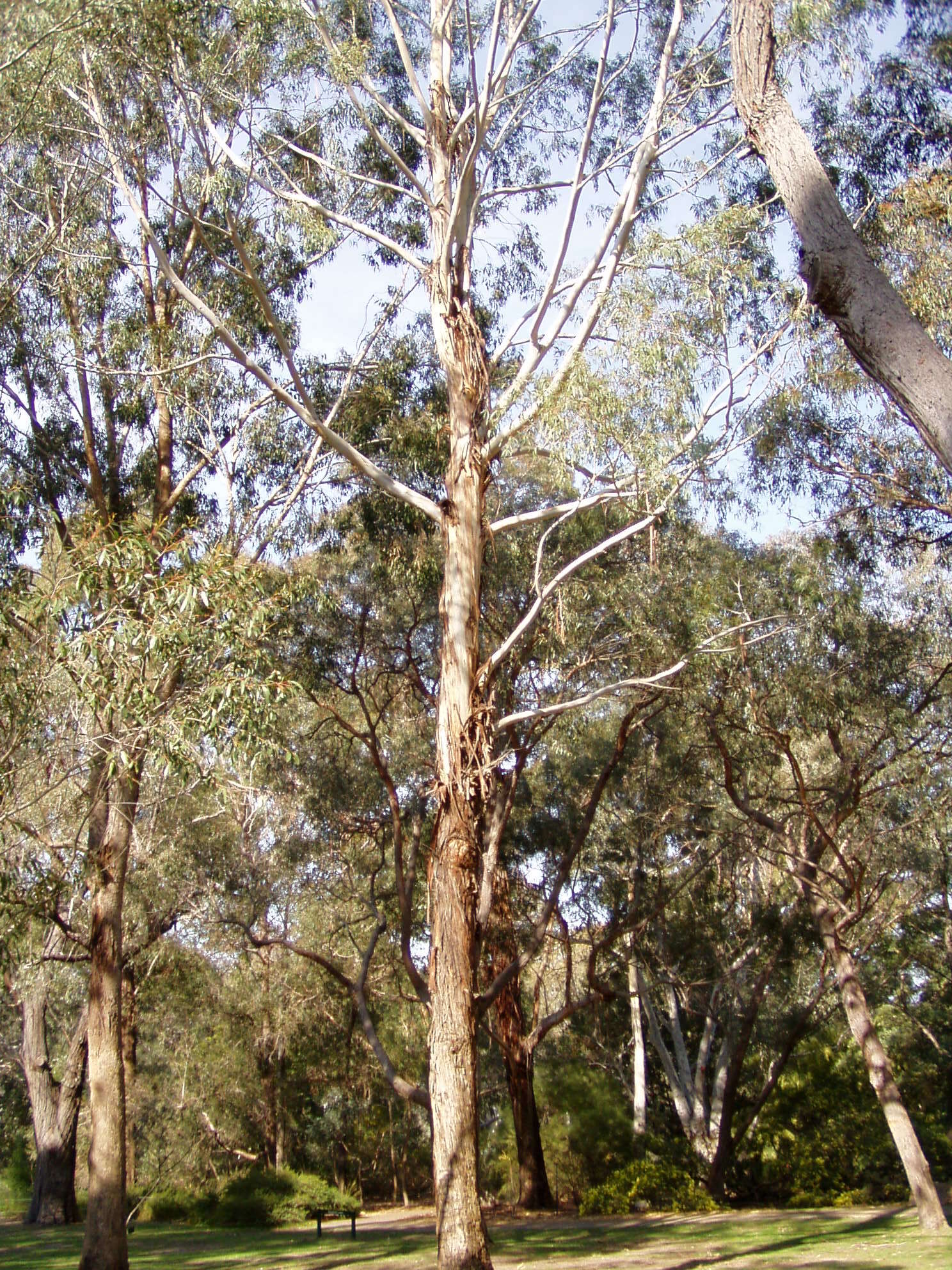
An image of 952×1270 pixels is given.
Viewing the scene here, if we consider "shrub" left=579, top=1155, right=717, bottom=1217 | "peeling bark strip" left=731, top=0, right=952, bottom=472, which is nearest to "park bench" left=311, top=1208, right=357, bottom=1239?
"shrub" left=579, top=1155, right=717, bottom=1217

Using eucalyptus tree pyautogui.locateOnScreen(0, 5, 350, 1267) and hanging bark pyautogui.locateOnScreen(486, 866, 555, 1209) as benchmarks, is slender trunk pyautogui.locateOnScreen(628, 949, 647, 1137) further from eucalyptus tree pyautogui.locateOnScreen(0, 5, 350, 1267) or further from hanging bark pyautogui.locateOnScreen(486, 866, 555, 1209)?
eucalyptus tree pyautogui.locateOnScreen(0, 5, 350, 1267)

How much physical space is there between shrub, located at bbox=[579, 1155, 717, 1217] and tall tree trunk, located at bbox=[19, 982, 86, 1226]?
706cm

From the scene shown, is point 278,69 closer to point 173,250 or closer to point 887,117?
point 173,250

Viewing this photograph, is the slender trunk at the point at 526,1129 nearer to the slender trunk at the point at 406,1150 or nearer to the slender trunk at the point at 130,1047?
the slender trunk at the point at 130,1047

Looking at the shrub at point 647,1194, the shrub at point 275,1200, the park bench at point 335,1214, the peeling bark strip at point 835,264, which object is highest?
the peeling bark strip at point 835,264

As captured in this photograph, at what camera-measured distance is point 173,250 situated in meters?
10.4

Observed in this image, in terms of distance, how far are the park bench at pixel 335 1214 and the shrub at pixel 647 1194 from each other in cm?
297

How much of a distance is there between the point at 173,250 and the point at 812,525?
6707 millimetres

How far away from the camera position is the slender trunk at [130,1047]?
1577 cm

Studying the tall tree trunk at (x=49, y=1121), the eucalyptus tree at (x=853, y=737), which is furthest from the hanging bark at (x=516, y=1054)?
the tall tree trunk at (x=49, y=1121)

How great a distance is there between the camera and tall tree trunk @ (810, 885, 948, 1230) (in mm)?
10594

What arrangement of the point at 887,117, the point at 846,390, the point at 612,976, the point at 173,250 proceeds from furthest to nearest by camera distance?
the point at 612,976 < the point at 173,250 < the point at 846,390 < the point at 887,117

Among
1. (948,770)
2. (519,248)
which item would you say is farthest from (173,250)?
(948,770)

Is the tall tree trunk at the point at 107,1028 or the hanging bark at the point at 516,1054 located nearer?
the tall tree trunk at the point at 107,1028
